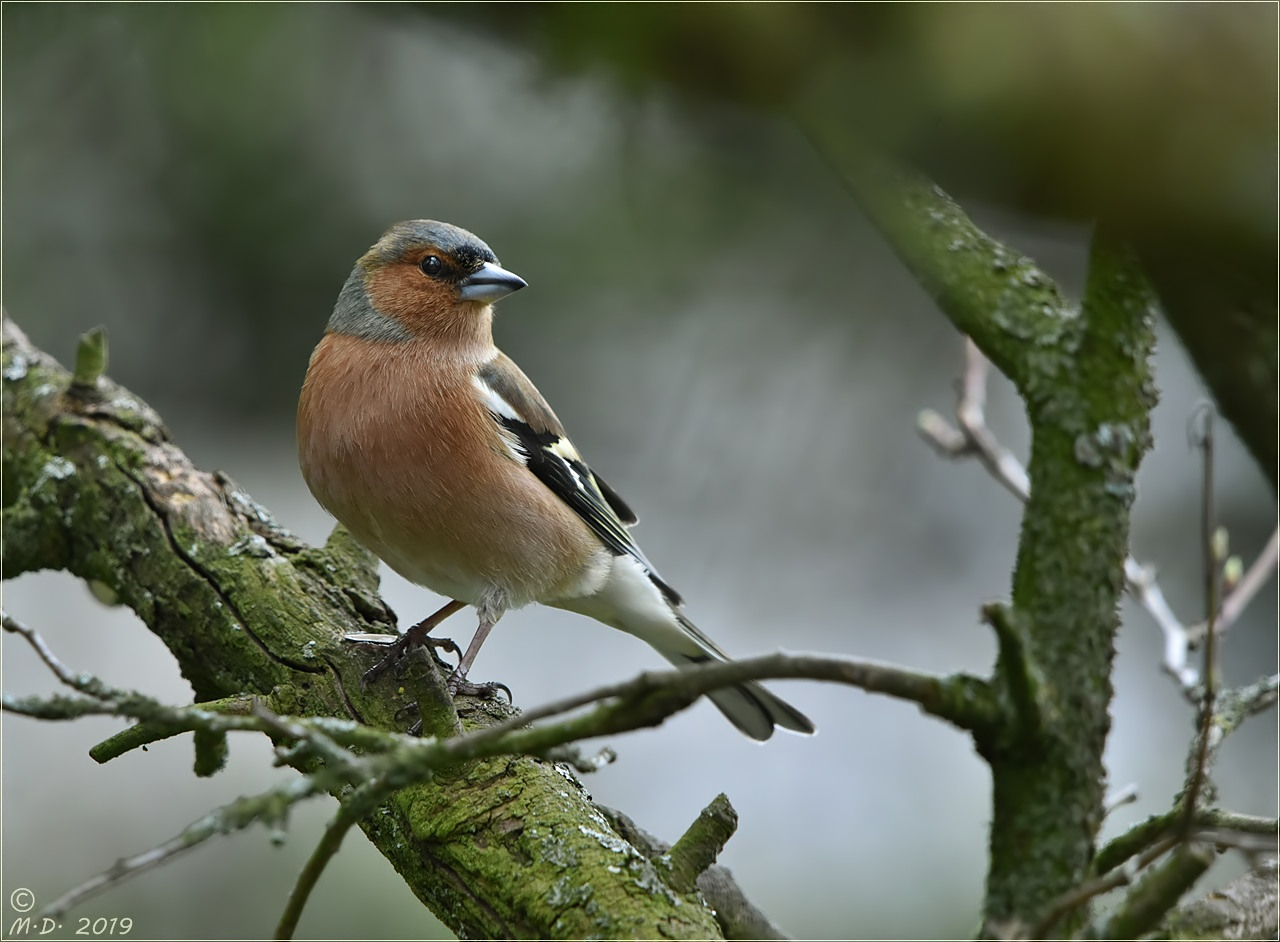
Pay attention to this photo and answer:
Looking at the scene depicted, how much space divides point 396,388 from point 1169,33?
3.54 metres

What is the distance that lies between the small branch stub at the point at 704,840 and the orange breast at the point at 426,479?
6.18ft

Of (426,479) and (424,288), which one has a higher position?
(424,288)

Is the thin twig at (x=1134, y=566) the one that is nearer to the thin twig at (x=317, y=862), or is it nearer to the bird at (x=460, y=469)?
the bird at (x=460, y=469)

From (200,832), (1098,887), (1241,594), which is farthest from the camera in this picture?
(1241,594)

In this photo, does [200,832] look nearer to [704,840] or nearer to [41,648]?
[41,648]

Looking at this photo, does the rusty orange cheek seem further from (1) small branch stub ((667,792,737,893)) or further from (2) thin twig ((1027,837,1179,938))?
(2) thin twig ((1027,837,1179,938))

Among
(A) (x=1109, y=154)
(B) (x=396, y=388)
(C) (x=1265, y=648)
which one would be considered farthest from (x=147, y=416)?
(C) (x=1265, y=648)

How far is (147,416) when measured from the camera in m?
4.52

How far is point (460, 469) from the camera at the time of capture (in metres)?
4.07

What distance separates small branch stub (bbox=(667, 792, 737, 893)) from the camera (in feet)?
7.77

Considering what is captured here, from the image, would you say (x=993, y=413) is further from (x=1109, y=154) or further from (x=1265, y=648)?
(x=1109, y=154)

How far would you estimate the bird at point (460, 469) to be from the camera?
13.2 feet

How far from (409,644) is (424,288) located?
5.44 feet

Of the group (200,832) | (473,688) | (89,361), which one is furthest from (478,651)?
(200,832)
